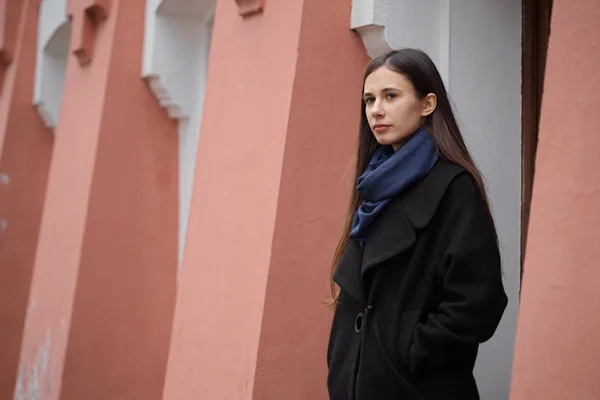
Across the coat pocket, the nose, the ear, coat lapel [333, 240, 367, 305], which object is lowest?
the coat pocket

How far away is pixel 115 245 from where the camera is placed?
223 inches

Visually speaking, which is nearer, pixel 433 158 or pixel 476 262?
pixel 476 262

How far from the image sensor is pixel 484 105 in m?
3.79

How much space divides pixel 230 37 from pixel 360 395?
7.80 ft

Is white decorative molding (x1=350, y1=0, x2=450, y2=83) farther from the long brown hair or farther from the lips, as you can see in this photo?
the lips

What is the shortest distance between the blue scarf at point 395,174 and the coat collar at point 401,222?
22 mm

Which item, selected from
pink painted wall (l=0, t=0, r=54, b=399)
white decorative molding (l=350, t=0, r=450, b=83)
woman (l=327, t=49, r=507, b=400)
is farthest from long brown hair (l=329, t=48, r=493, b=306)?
pink painted wall (l=0, t=0, r=54, b=399)

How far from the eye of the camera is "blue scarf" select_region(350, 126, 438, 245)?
7.56 feet

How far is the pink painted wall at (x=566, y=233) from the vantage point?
2184 millimetres

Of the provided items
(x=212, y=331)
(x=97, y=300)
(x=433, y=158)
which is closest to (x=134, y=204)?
(x=97, y=300)

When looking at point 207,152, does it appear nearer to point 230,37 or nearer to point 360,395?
point 230,37

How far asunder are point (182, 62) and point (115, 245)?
51.4 inches

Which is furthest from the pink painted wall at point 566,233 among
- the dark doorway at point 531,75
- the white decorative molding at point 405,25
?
the dark doorway at point 531,75

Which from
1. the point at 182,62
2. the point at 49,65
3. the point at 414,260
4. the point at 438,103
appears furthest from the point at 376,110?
Answer: the point at 49,65
